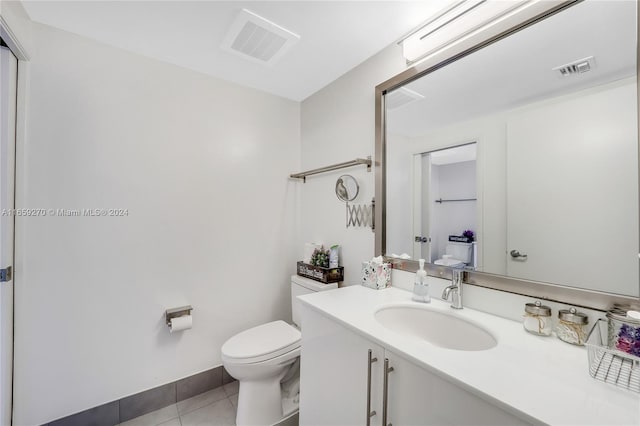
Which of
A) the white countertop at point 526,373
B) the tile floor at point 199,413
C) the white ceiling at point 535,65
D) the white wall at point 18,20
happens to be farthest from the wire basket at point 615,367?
the white wall at point 18,20

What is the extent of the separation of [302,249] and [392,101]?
1343 millimetres

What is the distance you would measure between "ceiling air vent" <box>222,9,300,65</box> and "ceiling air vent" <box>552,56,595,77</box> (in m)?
1.23

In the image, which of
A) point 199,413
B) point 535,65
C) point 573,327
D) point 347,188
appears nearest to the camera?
point 573,327

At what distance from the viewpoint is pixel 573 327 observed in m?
0.84

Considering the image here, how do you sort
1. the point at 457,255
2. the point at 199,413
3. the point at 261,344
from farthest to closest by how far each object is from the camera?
the point at 199,413
the point at 261,344
the point at 457,255

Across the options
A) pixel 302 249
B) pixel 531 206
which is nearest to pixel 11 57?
pixel 302 249

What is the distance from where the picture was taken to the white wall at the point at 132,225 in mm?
1417

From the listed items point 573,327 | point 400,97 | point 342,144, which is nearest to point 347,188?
point 342,144

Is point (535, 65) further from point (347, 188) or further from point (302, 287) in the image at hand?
point (302, 287)

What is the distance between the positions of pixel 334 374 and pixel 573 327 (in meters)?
0.82

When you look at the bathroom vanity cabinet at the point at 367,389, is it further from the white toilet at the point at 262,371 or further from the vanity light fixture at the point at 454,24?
the vanity light fixture at the point at 454,24

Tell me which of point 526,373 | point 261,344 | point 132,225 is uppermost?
point 132,225

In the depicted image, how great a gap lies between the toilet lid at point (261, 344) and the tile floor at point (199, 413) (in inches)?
18.7

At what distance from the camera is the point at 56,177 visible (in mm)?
1452
